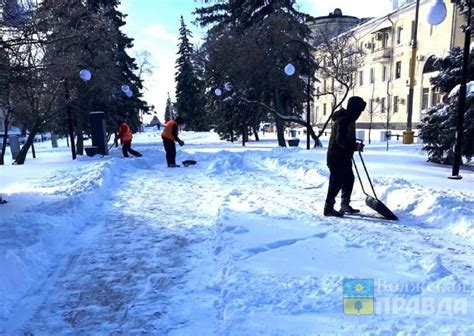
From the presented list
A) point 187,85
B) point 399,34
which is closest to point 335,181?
point 399,34

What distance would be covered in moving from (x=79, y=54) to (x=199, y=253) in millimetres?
14109

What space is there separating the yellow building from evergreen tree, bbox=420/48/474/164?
2074 centimetres

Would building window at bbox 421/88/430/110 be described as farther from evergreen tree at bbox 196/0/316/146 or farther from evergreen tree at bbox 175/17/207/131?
evergreen tree at bbox 175/17/207/131

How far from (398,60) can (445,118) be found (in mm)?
34174

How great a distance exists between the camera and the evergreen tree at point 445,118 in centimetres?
1206

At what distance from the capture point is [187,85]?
185 ft

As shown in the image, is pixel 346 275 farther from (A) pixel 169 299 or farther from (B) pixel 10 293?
(B) pixel 10 293

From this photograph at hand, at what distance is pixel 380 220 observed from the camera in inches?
231

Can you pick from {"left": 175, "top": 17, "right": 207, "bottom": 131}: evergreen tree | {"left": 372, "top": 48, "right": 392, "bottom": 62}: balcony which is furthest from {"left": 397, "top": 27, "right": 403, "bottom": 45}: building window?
{"left": 175, "top": 17, "right": 207, "bottom": 131}: evergreen tree

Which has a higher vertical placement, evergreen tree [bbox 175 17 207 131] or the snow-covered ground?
evergreen tree [bbox 175 17 207 131]

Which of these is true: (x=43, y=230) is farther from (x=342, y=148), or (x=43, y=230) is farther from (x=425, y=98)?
(x=425, y=98)

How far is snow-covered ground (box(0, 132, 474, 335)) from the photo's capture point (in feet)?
10.4

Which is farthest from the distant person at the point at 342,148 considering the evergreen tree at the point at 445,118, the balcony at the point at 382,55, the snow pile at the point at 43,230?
the balcony at the point at 382,55

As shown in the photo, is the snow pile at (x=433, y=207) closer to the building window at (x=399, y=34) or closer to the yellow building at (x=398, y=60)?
the yellow building at (x=398, y=60)
